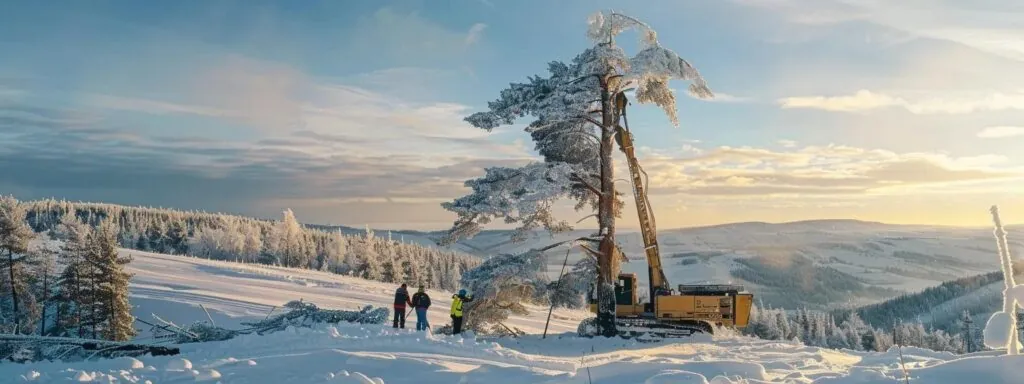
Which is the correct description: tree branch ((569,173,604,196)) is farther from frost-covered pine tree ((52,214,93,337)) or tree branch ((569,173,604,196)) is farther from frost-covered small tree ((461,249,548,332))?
frost-covered pine tree ((52,214,93,337))

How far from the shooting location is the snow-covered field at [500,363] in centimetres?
888

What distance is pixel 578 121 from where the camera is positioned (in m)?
19.5

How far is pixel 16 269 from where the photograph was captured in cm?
3469

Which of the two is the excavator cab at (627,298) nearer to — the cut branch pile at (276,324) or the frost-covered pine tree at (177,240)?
the cut branch pile at (276,324)

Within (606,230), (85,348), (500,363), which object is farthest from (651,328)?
(85,348)

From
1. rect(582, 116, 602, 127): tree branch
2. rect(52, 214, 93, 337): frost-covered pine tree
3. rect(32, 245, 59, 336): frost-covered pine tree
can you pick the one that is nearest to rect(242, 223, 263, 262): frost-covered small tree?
rect(32, 245, 59, 336): frost-covered pine tree

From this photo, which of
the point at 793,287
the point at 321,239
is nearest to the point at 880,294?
the point at 793,287

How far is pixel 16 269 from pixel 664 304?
110 ft

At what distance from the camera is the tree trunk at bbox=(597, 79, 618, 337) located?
765 inches

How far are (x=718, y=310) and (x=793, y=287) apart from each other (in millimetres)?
190026

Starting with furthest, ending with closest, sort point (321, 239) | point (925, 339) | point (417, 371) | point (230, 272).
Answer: point (321, 239)
point (925, 339)
point (230, 272)
point (417, 371)

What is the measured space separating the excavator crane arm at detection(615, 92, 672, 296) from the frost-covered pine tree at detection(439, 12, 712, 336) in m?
0.19

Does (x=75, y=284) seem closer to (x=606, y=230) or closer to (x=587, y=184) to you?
(x=587, y=184)

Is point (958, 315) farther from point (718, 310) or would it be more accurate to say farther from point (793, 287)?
point (718, 310)
